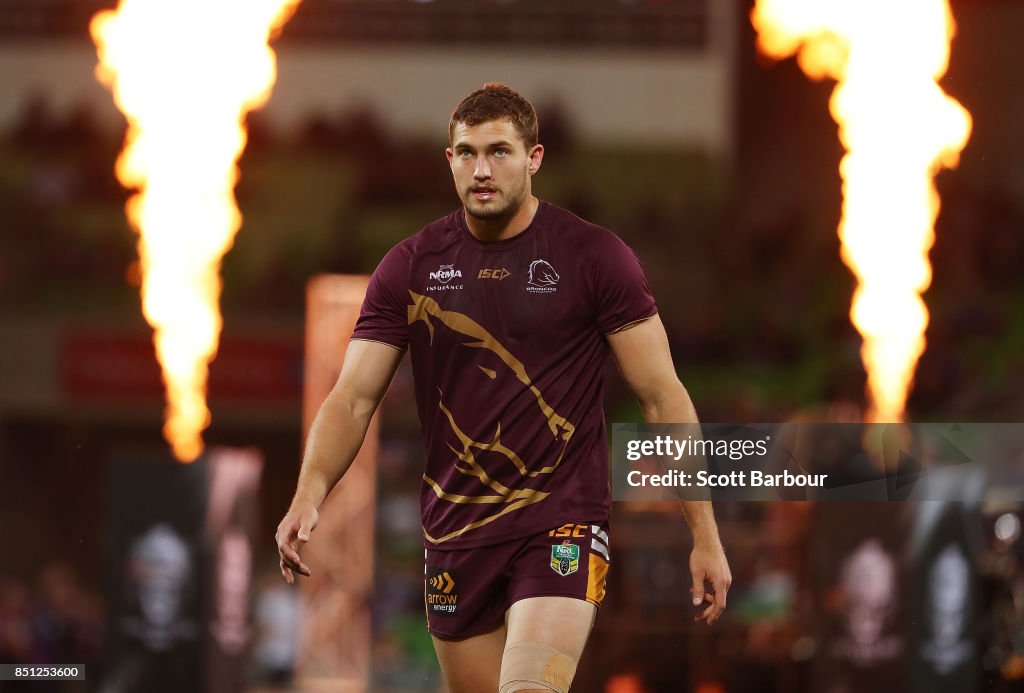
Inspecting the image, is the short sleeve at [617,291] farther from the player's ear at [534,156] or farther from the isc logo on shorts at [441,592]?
the isc logo on shorts at [441,592]

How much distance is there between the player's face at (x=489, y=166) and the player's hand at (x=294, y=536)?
0.94 m

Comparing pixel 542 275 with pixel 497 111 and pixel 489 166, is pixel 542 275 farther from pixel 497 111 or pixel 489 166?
pixel 497 111

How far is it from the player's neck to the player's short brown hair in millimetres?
197

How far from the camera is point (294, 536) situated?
393 centimetres

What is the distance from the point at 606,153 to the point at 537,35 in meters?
1.97

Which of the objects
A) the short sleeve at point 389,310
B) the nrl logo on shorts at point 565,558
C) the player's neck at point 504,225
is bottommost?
the nrl logo on shorts at point 565,558

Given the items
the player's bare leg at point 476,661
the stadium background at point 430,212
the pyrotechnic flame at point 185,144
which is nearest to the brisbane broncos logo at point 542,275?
the player's bare leg at point 476,661

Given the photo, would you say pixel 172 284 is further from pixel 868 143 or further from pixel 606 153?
pixel 868 143

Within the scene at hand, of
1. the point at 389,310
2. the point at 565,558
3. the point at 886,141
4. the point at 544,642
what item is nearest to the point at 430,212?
the point at 886,141

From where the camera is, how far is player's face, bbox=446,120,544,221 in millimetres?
4082

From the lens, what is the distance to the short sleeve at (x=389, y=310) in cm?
432

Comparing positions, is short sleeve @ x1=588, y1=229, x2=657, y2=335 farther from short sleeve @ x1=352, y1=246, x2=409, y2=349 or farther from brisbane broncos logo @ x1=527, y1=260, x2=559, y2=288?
short sleeve @ x1=352, y1=246, x2=409, y2=349

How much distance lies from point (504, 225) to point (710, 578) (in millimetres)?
1138

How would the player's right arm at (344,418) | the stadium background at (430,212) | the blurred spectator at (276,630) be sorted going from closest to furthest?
the player's right arm at (344,418), the blurred spectator at (276,630), the stadium background at (430,212)
